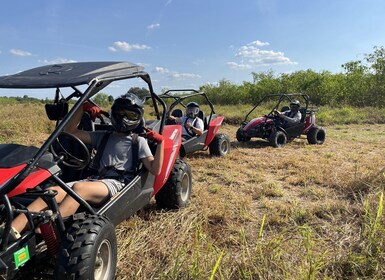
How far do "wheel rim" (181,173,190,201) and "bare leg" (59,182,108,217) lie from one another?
138cm

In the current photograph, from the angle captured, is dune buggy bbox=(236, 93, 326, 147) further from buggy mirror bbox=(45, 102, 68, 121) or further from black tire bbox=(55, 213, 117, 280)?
black tire bbox=(55, 213, 117, 280)

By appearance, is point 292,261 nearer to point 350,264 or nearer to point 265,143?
point 350,264

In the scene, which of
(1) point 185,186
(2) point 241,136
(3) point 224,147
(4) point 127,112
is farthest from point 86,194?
(2) point 241,136

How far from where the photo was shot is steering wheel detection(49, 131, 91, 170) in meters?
2.62

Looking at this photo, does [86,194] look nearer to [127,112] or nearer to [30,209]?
[30,209]

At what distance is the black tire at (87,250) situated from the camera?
1.97 metres

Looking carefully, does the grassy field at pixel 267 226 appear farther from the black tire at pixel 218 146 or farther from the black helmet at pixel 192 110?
the black helmet at pixel 192 110

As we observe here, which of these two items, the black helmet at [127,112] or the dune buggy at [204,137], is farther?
the dune buggy at [204,137]

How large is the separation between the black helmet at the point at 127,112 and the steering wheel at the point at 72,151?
37cm

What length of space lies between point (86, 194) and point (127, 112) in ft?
2.50

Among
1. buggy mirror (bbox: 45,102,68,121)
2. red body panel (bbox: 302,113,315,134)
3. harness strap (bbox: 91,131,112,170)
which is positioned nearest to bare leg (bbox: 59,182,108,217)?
harness strap (bbox: 91,131,112,170)

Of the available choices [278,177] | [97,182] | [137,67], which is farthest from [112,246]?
[278,177]

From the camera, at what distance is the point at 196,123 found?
664cm

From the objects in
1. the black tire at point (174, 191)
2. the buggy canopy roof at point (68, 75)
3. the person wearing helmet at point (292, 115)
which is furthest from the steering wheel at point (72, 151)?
the person wearing helmet at point (292, 115)
